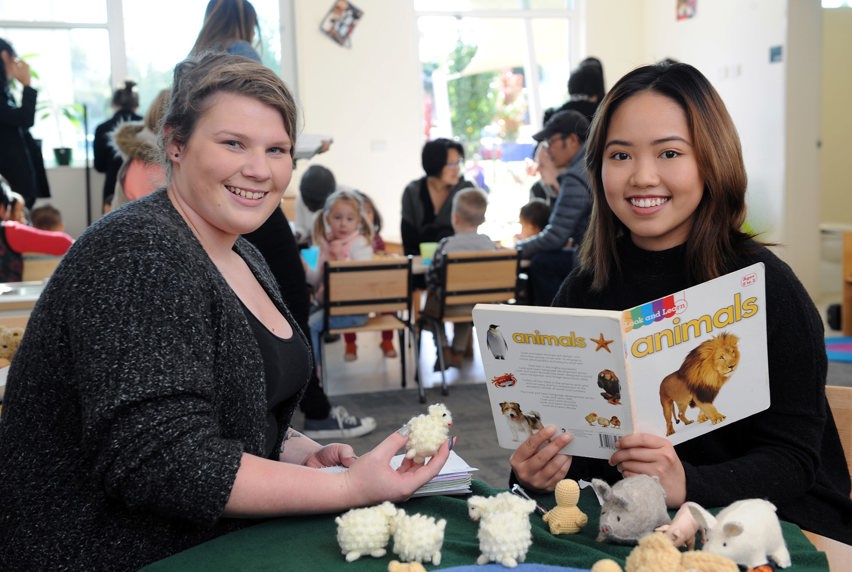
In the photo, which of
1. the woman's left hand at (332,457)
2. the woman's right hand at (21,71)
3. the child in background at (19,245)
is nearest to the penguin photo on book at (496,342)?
the woman's left hand at (332,457)

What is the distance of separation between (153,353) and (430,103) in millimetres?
9728

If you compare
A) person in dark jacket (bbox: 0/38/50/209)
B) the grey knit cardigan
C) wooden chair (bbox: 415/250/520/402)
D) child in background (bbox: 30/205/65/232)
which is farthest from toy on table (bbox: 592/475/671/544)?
person in dark jacket (bbox: 0/38/50/209)

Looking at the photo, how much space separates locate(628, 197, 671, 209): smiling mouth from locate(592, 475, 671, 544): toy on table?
541 mm

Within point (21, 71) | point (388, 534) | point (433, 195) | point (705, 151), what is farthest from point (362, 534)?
point (21, 71)

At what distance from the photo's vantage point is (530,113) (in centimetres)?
1091

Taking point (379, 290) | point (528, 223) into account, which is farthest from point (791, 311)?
point (528, 223)

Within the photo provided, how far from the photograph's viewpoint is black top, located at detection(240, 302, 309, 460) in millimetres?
1414

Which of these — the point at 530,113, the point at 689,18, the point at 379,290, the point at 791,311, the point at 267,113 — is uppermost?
the point at 689,18

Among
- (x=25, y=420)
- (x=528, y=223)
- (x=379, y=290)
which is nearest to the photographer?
(x=25, y=420)

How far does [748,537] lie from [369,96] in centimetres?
937

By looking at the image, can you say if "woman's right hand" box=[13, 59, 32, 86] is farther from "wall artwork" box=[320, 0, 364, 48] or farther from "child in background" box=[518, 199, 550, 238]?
"child in background" box=[518, 199, 550, 238]

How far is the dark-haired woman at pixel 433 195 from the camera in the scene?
6340 millimetres

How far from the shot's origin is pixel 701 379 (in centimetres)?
126

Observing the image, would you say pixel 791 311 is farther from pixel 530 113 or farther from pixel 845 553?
pixel 530 113
